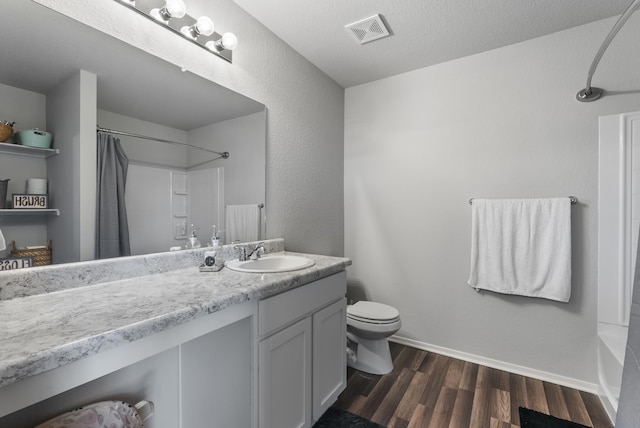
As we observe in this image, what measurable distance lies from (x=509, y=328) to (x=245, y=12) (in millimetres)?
Answer: 2749

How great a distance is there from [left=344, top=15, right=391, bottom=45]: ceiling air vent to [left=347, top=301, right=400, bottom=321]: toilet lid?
1913 mm

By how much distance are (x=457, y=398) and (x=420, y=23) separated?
7.68ft

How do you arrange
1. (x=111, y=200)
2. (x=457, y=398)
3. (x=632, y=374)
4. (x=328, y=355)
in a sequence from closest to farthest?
1. (x=632, y=374)
2. (x=111, y=200)
3. (x=328, y=355)
4. (x=457, y=398)

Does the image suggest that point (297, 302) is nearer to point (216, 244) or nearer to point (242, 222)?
point (216, 244)

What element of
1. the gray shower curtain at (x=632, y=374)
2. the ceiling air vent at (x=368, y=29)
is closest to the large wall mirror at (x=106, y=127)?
the ceiling air vent at (x=368, y=29)

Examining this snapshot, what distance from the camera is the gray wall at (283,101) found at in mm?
1227

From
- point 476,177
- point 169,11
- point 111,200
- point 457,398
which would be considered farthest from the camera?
point 476,177

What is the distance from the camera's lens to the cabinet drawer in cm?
108

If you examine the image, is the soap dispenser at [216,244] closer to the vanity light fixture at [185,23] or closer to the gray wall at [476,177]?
the vanity light fixture at [185,23]

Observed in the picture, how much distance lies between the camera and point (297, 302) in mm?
1233

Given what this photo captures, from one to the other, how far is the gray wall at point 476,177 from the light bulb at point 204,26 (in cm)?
153

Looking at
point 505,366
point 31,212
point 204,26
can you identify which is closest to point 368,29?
point 204,26

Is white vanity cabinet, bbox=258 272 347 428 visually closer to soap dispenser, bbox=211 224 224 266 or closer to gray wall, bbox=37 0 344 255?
soap dispenser, bbox=211 224 224 266

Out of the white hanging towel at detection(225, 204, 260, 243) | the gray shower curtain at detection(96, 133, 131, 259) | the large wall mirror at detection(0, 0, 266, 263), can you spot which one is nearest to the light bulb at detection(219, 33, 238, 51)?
the large wall mirror at detection(0, 0, 266, 263)
